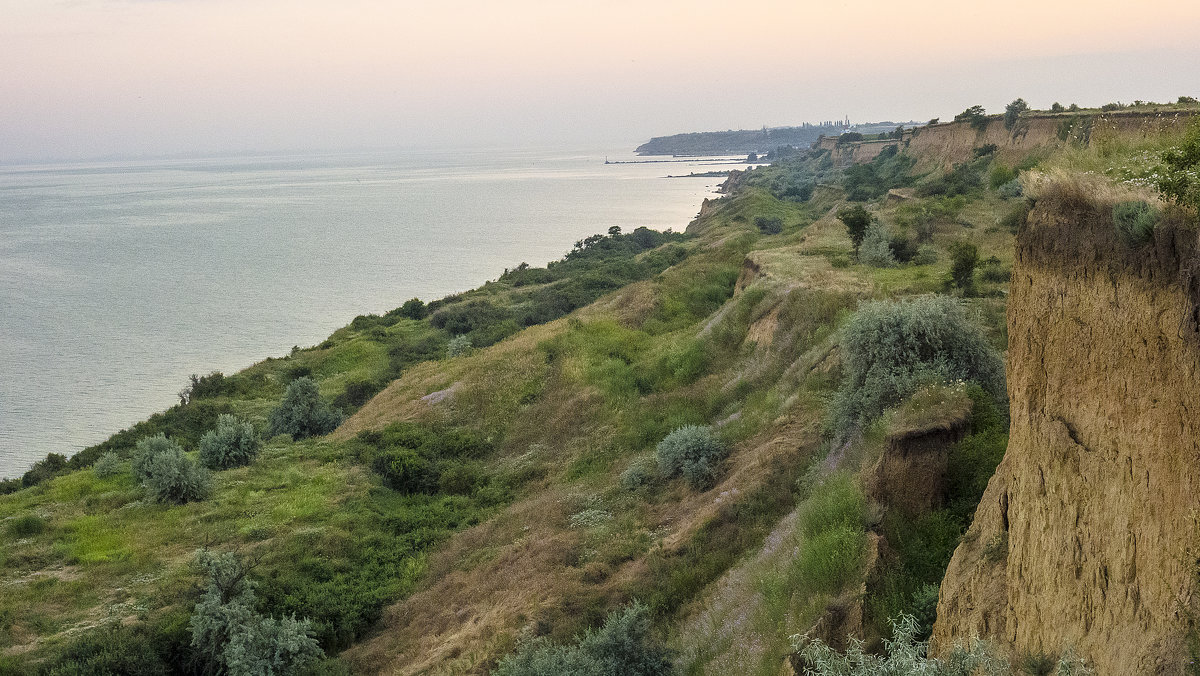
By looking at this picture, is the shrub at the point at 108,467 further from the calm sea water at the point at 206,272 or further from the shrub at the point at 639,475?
the shrub at the point at 639,475

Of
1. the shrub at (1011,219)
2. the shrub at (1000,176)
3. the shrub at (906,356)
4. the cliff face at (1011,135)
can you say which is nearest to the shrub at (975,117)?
the cliff face at (1011,135)

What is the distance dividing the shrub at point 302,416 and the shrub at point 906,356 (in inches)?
833

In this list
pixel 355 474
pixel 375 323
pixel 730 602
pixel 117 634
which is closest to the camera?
pixel 730 602

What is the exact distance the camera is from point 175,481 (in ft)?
65.1

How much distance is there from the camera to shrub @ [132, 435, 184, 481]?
840 inches

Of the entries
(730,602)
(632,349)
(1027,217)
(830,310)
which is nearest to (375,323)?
(632,349)

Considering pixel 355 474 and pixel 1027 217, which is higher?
pixel 1027 217

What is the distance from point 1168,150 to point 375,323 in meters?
50.0


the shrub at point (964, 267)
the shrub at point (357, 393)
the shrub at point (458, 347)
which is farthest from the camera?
the shrub at point (458, 347)

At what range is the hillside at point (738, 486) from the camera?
5.94 metres

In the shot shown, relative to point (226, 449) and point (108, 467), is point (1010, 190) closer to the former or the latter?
point (226, 449)

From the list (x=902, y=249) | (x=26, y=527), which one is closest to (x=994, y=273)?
(x=902, y=249)

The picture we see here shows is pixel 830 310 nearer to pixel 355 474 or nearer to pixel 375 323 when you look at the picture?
pixel 355 474

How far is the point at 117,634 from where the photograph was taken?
13.9 meters
